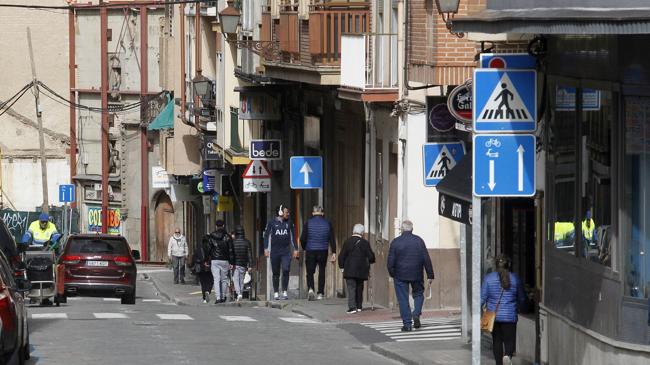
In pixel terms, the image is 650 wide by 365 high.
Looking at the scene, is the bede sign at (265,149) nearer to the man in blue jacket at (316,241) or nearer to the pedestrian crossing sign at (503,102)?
the man in blue jacket at (316,241)

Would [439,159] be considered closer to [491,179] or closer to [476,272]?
[476,272]

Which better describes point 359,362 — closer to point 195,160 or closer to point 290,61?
point 290,61

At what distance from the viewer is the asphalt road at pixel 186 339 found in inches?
723

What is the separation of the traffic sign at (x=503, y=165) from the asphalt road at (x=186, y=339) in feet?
15.4

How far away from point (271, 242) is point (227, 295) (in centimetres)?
220

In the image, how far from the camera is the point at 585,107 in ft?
49.2

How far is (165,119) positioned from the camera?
2141 inches

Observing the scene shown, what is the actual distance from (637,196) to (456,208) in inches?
157

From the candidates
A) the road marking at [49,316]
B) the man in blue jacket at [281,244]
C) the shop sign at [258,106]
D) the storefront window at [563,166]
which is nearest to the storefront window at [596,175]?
the storefront window at [563,166]

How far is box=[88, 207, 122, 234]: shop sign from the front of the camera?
199 ft

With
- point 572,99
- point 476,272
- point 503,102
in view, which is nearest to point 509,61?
point 503,102

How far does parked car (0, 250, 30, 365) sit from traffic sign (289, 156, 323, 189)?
44.5 ft

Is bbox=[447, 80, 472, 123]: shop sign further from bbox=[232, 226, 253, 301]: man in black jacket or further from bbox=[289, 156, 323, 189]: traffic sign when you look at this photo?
bbox=[232, 226, 253, 301]: man in black jacket

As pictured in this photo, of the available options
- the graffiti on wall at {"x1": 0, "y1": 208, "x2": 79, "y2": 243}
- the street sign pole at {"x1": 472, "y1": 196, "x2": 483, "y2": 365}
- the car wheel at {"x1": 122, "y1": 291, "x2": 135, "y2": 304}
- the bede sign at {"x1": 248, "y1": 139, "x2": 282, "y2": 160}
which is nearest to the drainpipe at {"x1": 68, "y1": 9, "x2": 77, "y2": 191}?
the graffiti on wall at {"x1": 0, "y1": 208, "x2": 79, "y2": 243}
